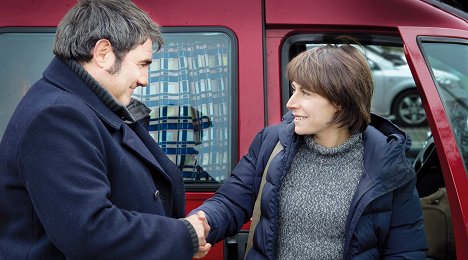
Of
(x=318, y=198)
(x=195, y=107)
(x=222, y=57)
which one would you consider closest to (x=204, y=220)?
(x=318, y=198)

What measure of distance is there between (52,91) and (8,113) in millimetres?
1214

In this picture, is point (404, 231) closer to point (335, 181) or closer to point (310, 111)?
point (335, 181)

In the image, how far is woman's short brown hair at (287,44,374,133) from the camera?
2455 mm

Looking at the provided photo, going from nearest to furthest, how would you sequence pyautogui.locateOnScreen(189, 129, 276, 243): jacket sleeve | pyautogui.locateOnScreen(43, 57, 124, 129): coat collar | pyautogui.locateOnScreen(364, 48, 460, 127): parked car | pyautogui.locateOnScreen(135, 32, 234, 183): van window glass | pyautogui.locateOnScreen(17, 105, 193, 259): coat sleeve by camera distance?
1. pyautogui.locateOnScreen(17, 105, 193, 259): coat sleeve
2. pyautogui.locateOnScreen(43, 57, 124, 129): coat collar
3. pyautogui.locateOnScreen(189, 129, 276, 243): jacket sleeve
4. pyautogui.locateOnScreen(135, 32, 234, 183): van window glass
5. pyautogui.locateOnScreen(364, 48, 460, 127): parked car

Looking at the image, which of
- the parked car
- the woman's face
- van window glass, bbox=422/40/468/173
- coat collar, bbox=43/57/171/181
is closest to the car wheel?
the parked car

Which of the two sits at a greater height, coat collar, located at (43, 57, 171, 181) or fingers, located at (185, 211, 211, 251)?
coat collar, located at (43, 57, 171, 181)

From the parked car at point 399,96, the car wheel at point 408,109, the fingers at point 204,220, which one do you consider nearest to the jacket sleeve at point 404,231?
the fingers at point 204,220

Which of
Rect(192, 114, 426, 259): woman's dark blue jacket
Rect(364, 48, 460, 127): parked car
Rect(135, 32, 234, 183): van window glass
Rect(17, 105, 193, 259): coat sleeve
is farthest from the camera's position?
Rect(364, 48, 460, 127): parked car

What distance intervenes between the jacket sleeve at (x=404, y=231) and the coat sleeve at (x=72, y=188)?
920 mm

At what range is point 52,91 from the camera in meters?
1.98

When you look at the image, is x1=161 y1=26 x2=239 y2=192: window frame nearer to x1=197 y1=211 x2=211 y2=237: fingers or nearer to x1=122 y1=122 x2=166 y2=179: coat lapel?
x1=197 y1=211 x2=211 y2=237: fingers

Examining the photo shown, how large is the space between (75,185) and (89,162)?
Result: 0.25 feet

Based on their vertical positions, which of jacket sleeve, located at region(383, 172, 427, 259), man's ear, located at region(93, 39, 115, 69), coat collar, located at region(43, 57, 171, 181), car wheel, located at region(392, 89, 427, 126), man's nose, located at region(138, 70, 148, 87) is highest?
car wheel, located at region(392, 89, 427, 126)

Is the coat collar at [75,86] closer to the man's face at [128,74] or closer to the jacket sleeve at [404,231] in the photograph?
the man's face at [128,74]
